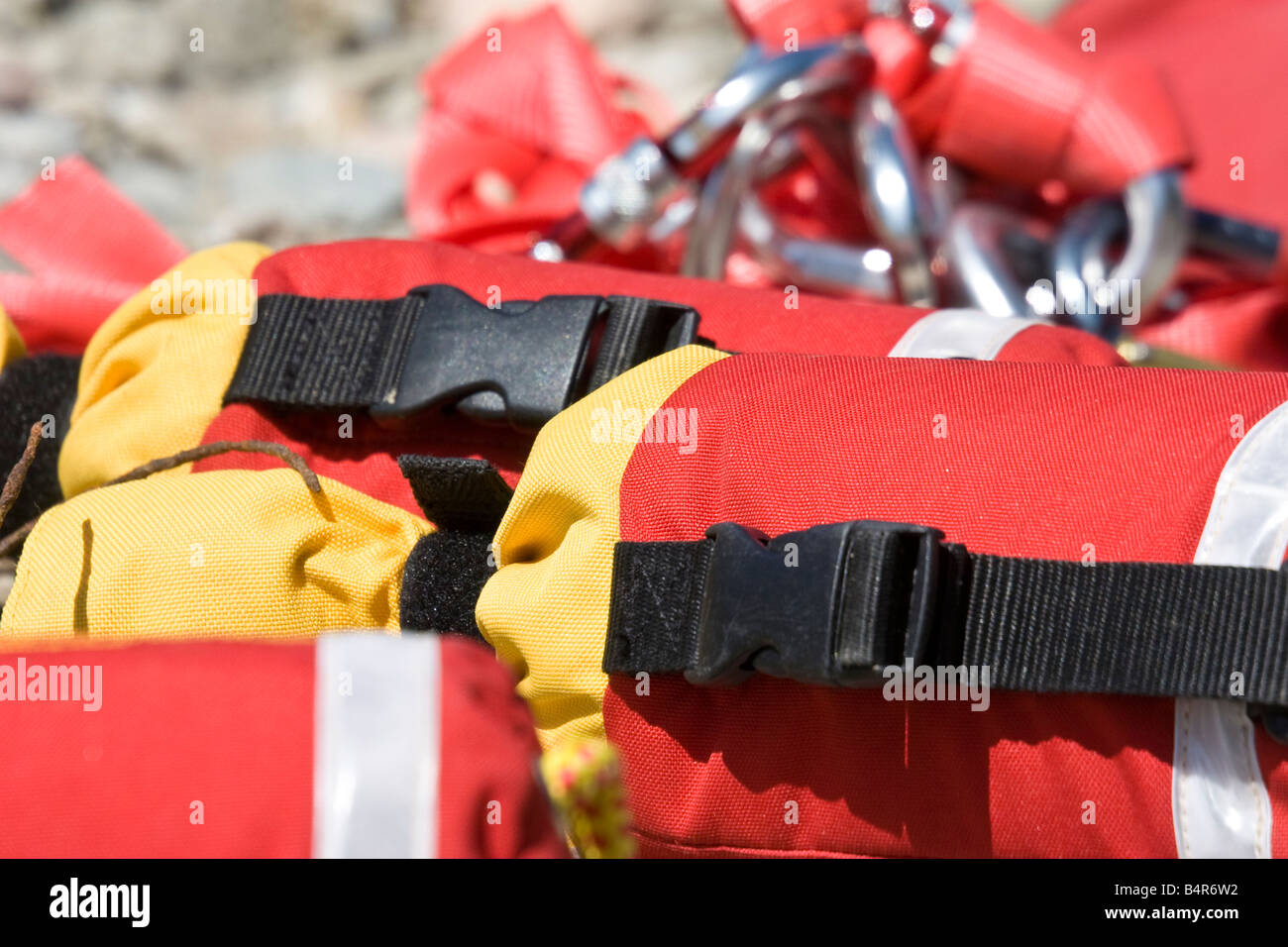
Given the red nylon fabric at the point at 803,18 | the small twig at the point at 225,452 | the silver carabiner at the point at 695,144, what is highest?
the red nylon fabric at the point at 803,18

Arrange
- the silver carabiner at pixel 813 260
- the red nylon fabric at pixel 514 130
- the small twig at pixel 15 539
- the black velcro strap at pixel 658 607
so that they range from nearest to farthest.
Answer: the black velcro strap at pixel 658 607, the small twig at pixel 15 539, the silver carabiner at pixel 813 260, the red nylon fabric at pixel 514 130

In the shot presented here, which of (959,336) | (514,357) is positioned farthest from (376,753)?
(959,336)

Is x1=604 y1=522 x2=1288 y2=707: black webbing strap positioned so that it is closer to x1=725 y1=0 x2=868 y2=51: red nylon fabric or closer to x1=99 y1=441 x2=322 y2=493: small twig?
x1=99 y1=441 x2=322 y2=493: small twig

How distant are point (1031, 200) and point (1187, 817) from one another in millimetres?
871

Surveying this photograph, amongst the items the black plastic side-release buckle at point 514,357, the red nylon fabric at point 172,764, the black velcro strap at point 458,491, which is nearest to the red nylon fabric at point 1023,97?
the black plastic side-release buckle at point 514,357

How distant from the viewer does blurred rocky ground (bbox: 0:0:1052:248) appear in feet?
4.97

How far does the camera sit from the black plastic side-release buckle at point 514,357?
2.38 ft

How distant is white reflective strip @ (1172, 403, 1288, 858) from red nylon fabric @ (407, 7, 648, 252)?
2.65ft

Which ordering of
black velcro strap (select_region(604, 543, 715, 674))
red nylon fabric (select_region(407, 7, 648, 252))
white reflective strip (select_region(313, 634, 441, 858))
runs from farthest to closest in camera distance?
red nylon fabric (select_region(407, 7, 648, 252)) → black velcro strap (select_region(604, 543, 715, 674)) → white reflective strip (select_region(313, 634, 441, 858))

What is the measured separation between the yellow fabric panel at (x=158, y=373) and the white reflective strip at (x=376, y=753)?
0.30 metres

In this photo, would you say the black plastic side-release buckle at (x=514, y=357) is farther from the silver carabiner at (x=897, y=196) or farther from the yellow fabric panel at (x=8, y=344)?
the silver carabiner at (x=897, y=196)

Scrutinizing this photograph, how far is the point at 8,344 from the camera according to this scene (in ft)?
2.78

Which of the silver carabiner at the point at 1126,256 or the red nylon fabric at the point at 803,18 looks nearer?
the silver carabiner at the point at 1126,256

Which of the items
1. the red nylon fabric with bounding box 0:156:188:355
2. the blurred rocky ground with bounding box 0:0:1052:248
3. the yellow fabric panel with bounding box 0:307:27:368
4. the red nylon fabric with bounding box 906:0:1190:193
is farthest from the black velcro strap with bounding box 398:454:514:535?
the blurred rocky ground with bounding box 0:0:1052:248
